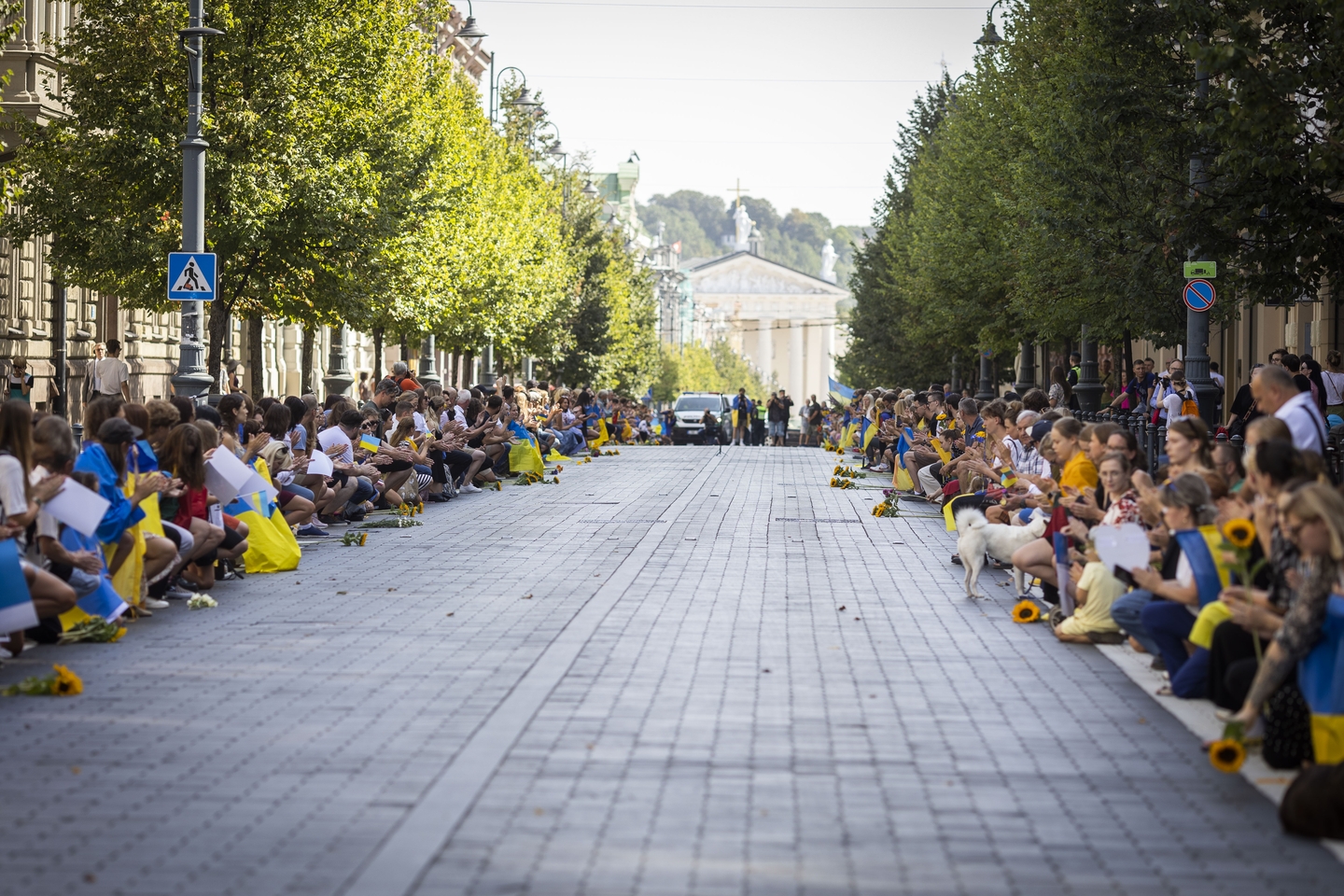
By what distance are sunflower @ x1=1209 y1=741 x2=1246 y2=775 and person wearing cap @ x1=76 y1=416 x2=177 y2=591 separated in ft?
22.0

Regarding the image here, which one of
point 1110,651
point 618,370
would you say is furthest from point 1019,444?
point 618,370

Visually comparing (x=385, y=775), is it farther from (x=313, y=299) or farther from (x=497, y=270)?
(x=497, y=270)

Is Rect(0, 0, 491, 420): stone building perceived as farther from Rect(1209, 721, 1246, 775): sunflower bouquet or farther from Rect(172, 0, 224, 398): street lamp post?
Rect(1209, 721, 1246, 775): sunflower bouquet

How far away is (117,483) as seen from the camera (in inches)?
449

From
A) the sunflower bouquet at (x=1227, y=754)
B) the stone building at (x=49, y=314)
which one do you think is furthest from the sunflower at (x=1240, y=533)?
the stone building at (x=49, y=314)

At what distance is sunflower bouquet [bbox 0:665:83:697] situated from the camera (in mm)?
8898

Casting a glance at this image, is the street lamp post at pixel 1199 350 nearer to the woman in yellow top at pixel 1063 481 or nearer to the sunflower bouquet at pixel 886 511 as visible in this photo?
the sunflower bouquet at pixel 886 511

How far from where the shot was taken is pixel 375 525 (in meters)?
19.3

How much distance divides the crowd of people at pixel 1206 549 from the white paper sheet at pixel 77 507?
217 inches

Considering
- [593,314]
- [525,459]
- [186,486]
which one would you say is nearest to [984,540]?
[186,486]

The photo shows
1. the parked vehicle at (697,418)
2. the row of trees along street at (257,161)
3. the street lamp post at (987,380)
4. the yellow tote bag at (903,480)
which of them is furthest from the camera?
the parked vehicle at (697,418)

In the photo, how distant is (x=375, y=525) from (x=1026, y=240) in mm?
14000

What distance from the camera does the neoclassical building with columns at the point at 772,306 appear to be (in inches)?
7539

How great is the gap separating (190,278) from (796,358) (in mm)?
174167
